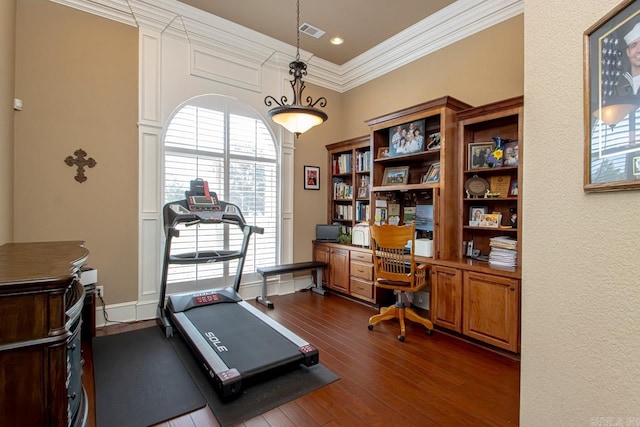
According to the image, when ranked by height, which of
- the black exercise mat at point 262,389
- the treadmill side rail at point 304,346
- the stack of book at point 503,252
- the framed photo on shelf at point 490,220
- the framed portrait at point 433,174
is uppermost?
the framed portrait at point 433,174

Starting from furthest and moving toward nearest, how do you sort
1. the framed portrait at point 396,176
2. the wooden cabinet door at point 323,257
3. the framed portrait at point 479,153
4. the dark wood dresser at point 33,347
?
the wooden cabinet door at point 323,257, the framed portrait at point 396,176, the framed portrait at point 479,153, the dark wood dresser at point 33,347

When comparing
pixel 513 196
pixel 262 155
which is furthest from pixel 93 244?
pixel 513 196

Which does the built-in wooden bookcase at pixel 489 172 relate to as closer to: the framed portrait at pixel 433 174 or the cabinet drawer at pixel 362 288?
the framed portrait at pixel 433 174

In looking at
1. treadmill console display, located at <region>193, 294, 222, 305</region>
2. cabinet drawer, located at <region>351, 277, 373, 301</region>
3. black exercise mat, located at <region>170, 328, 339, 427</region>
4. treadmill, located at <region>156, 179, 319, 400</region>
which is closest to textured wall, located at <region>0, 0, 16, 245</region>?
treadmill, located at <region>156, 179, 319, 400</region>

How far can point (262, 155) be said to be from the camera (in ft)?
15.3

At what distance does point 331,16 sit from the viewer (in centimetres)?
394

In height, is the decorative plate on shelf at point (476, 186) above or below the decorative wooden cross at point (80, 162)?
below

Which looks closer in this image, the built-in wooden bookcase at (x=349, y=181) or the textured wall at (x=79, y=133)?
the textured wall at (x=79, y=133)

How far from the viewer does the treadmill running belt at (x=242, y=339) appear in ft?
8.08

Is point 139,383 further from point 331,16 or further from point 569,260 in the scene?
point 331,16

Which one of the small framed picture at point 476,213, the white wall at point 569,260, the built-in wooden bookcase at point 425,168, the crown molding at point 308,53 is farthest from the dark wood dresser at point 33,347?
the small framed picture at point 476,213

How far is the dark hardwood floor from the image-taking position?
6.63 ft

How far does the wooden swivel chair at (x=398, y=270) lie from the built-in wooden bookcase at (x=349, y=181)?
124cm

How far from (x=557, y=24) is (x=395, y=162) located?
3.33 metres
